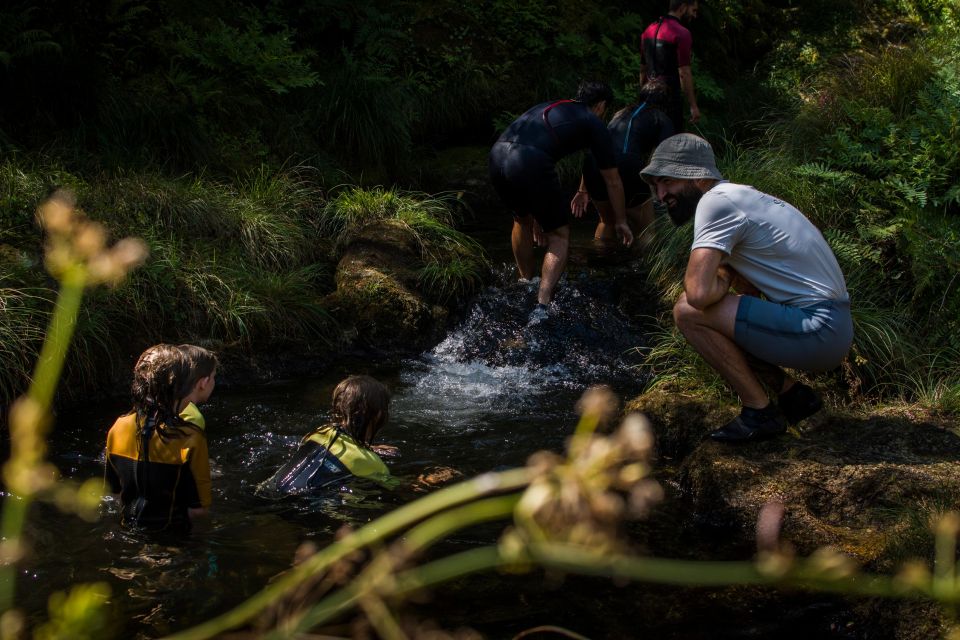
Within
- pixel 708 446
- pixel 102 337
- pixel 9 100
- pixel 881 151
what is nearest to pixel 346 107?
pixel 9 100

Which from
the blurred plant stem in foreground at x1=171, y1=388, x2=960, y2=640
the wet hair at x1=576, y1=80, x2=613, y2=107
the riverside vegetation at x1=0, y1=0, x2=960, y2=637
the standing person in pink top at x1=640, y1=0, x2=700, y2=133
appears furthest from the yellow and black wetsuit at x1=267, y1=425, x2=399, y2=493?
the standing person in pink top at x1=640, y1=0, x2=700, y2=133

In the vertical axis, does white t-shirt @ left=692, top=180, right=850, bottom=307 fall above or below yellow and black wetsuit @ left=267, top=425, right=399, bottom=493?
above

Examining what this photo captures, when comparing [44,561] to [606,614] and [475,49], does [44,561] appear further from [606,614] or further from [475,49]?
[475,49]

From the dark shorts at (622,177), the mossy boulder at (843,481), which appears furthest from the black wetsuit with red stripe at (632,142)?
the mossy boulder at (843,481)

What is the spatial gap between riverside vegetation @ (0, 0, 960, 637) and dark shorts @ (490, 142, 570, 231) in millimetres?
963

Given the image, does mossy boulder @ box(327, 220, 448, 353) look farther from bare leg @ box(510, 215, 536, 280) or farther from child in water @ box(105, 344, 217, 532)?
child in water @ box(105, 344, 217, 532)

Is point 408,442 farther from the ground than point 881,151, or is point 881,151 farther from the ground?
point 881,151

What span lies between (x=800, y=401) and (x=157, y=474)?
3.34 meters

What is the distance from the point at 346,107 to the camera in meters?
11.4

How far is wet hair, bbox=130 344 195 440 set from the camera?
14.5 feet

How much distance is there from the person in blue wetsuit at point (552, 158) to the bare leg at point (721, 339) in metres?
2.91

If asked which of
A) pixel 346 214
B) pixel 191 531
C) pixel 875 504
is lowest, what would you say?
pixel 875 504

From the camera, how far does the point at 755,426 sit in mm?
5594

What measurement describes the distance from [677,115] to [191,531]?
668cm
